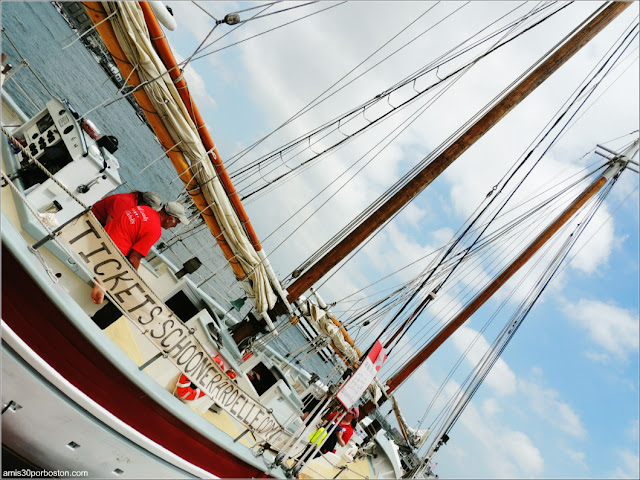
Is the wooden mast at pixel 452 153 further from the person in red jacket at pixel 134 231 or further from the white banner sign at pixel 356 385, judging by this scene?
the person in red jacket at pixel 134 231

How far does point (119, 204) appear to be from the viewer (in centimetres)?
511

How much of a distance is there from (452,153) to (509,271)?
987cm

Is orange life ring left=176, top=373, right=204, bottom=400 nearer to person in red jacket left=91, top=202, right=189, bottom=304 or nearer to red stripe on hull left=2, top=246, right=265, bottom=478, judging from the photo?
red stripe on hull left=2, top=246, right=265, bottom=478

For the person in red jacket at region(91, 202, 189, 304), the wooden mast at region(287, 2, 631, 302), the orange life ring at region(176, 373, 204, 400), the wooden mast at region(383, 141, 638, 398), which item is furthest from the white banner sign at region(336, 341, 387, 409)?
the wooden mast at region(383, 141, 638, 398)

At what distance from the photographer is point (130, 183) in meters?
28.4

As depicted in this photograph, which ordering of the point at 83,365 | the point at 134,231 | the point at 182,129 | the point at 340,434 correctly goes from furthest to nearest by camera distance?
the point at 340,434 < the point at 182,129 < the point at 134,231 < the point at 83,365

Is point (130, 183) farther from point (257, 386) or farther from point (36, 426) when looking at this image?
point (36, 426)

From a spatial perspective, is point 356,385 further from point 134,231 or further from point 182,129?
point 182,129

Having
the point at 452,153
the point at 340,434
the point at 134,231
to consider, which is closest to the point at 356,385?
the point at 340,434

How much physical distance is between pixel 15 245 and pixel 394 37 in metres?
11.3

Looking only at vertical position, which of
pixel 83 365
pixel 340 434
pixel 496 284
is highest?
pixel 496 284

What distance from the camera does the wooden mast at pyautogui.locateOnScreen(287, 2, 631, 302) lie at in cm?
1062

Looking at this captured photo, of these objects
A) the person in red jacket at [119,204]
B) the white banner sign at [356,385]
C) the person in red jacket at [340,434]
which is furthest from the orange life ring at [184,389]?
the person in red jacket at [340,434]

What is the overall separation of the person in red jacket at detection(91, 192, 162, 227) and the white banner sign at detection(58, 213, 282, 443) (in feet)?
2.52
